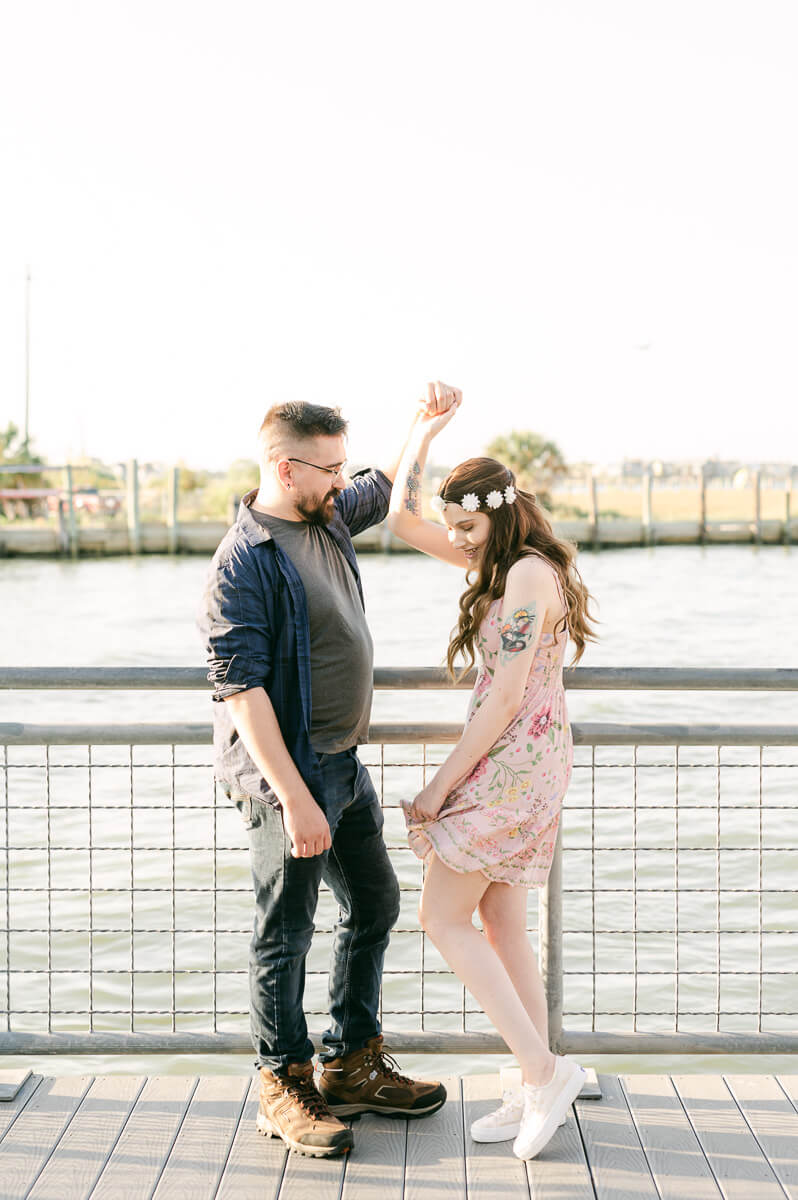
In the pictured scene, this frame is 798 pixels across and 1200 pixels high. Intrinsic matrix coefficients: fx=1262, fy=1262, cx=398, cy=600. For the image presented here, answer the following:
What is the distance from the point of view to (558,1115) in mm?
2844

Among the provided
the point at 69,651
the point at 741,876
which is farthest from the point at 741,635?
the point at 741,876

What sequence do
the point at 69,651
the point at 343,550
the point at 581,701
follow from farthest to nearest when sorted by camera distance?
the point at 69,651 < the point at 581,701 < the point at 343,550

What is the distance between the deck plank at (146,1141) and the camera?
8.77 feet

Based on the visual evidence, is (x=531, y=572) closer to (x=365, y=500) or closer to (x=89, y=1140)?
(x=365, y=500)

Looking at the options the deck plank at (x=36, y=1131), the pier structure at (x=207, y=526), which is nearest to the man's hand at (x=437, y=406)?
the deck plank at (x=36, y=1131)

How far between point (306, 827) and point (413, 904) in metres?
6.01

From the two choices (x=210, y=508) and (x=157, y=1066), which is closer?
(x=157, y=1066)

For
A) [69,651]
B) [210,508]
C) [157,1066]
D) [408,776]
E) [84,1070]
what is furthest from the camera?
[210,508]

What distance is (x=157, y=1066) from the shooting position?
6312 mm

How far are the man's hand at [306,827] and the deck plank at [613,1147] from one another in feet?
3.00

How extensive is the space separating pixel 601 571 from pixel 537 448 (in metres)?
16.2

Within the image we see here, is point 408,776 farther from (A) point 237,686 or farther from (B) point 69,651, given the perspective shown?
(B) point 69,651

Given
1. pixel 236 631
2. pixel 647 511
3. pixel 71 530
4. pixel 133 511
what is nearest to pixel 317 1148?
pixel 236 631

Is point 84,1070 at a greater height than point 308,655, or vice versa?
point 308,655
